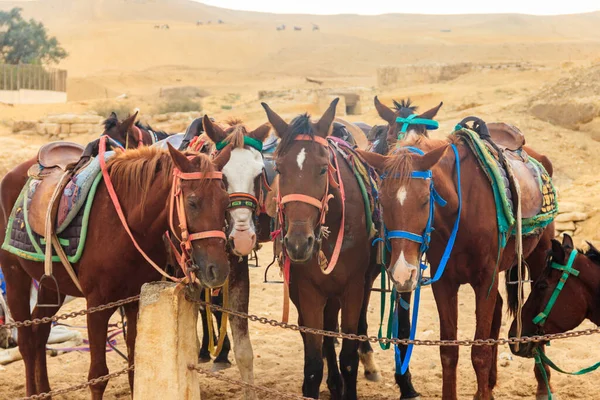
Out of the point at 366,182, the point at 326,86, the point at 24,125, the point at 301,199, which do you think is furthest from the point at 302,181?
the point at 326,86

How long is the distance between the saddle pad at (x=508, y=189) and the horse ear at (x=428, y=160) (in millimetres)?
647

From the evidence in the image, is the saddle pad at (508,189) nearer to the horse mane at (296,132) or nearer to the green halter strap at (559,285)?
the green halter strap at (559,285)

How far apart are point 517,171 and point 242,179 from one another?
6.94ft

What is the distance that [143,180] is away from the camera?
4184mm

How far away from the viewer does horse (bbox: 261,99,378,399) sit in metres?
4.09

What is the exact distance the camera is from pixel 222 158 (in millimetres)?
4098

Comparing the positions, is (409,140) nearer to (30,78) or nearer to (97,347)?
(97,347)

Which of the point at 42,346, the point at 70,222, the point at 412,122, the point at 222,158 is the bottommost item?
the point at 42,346

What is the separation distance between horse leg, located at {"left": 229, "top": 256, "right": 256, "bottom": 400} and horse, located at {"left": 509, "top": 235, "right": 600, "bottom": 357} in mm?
1798

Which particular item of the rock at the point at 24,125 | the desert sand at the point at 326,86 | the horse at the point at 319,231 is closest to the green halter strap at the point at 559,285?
the desert sand at the point at 326,86

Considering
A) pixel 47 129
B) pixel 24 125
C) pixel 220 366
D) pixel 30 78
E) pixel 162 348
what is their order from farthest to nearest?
pixel 30 78
pixel 24 125
pixel 47 129
pixel 220 366
pixel 162 348

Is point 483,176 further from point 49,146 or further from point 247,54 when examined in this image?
point 247,54

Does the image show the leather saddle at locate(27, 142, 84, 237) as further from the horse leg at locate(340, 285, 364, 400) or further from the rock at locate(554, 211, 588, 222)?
the rock at locate(554, 211, 588, 222)

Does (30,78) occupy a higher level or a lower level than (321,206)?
higher
